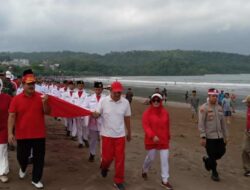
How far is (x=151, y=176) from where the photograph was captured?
8812 millimetres

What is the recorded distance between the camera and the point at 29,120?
23.7 ft

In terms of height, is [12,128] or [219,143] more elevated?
[12,128]

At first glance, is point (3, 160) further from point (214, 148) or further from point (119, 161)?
point (214, 148)

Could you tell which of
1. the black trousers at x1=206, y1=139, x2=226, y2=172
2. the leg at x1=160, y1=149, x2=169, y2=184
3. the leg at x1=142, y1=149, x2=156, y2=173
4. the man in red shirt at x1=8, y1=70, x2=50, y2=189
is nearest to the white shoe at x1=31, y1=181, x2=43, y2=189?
the man in red shirt at x1=8, y1=70, x2=50, y2=189

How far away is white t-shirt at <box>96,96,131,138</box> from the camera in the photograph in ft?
25.2

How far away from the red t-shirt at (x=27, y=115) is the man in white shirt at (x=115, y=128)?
113 cm

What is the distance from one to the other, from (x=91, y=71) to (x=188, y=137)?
601 feet

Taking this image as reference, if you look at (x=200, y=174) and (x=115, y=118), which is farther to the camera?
(x=200, y=174)

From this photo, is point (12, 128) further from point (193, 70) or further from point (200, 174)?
point (193, 70)

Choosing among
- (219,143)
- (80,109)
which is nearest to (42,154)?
(80,109)

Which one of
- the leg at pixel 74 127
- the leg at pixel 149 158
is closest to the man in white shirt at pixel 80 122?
the leg at pixel 74 127

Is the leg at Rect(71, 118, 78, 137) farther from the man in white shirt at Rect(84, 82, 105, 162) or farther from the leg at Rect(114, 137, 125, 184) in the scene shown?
the leg at Rect(114, 137, 125, 184)

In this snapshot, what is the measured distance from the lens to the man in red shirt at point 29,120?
282 inches

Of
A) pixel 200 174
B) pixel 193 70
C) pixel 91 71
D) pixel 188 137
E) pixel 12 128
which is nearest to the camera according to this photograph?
pixel 12 128
